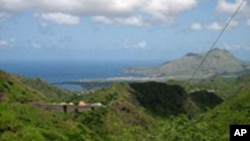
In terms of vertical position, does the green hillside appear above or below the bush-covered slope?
below

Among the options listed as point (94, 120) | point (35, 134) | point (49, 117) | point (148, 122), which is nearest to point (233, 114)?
point (148, 122)

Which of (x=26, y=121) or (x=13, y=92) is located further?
(x=13, y=92)

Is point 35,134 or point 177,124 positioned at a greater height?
point 177,124

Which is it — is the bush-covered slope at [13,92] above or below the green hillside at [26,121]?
above

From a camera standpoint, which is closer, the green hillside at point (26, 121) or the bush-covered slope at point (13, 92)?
the green hillside at point (26, 121)

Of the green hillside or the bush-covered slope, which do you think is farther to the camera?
the bush-covered slope

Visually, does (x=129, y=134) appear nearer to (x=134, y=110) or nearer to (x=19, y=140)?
(x=19, y=140)

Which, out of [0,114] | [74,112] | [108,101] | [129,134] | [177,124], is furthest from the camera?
[108,101]

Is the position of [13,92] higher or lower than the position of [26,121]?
higher

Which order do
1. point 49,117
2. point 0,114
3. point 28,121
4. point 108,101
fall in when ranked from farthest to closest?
point 108,101 → point 49,117 → point 28,121 → point 0,114

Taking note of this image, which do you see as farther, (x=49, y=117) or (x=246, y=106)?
(x=246, y=106)
